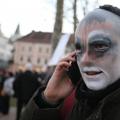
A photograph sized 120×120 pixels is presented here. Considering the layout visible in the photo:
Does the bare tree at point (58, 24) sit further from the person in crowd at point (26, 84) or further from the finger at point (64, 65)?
the finger at point (64, 65)

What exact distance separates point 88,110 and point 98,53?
0.25 meters

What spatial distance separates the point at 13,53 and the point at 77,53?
116 meters

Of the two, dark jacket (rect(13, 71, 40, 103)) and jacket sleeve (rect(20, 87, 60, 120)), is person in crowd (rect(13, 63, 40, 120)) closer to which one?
dark jacket (rect(13, 71, 40, 103))

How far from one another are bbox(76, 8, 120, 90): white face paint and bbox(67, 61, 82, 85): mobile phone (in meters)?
0.17

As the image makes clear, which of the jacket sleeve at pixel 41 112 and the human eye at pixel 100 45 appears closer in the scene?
the human eye at pixel 100 45

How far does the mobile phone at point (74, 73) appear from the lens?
2.45m

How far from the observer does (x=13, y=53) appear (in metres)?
118

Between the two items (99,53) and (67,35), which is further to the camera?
(67,35)

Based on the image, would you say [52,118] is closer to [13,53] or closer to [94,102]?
[94,102]

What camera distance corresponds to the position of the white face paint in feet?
7.14

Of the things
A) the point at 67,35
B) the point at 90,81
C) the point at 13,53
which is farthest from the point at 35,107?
the point at 13,53

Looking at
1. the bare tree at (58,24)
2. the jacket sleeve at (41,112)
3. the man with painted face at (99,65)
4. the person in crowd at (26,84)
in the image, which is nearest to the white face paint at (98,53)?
the man with painted face at (99,65)

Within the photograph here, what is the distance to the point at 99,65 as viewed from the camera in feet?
7.20

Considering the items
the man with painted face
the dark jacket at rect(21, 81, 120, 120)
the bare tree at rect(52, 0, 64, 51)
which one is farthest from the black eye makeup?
the bare tree at rect(52, 0, 64, 51)
